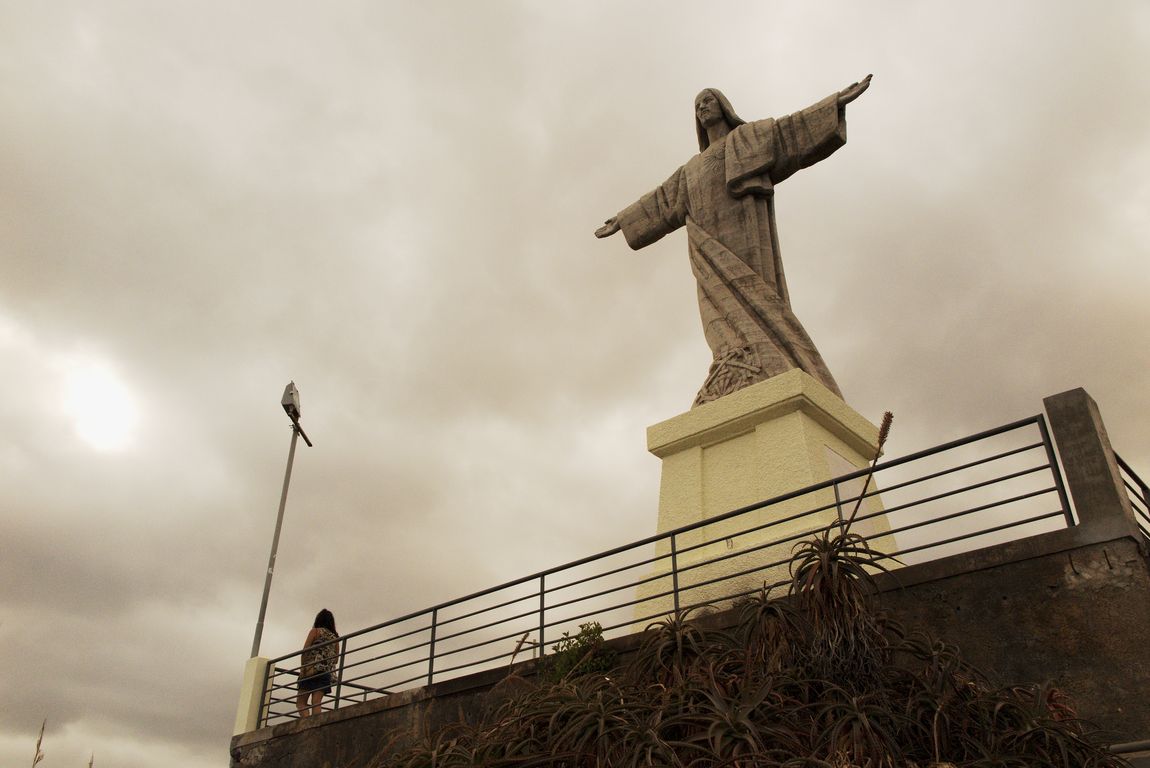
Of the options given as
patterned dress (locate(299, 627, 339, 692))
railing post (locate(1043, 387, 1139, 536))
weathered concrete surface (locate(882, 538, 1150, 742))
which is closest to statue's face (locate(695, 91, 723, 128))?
railing post (locate(1043, 387, 1139, 536))

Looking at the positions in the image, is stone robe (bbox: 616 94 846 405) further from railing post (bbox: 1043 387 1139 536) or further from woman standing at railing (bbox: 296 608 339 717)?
woman standing at railing (bbox: 296 608 339 717)

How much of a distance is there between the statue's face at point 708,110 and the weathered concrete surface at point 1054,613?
26.0ft

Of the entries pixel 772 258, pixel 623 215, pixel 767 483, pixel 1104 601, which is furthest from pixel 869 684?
pixel 623 215

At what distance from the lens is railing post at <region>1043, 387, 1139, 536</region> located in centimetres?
599

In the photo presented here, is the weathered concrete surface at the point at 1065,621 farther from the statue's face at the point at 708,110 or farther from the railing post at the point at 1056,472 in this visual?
the statue's face at the point at 708,110

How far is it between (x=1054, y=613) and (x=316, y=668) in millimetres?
8131

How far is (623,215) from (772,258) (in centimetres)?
261

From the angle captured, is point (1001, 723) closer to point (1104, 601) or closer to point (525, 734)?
point (1104, 601)

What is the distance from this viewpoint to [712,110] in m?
12.9

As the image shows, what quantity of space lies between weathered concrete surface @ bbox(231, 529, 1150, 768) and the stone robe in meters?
4.44

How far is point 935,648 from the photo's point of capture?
559cm

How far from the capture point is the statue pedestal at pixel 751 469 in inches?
364

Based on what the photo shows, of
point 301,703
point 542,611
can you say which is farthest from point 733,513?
point 301,703

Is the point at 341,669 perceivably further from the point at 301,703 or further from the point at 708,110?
the point at 708,110
